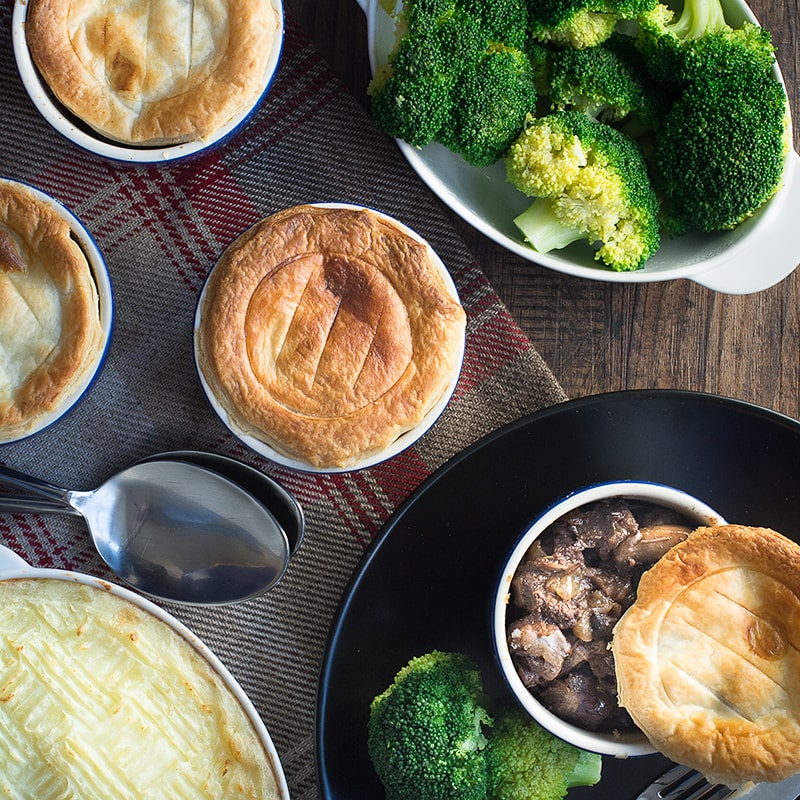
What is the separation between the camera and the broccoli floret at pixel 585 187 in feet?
6.14

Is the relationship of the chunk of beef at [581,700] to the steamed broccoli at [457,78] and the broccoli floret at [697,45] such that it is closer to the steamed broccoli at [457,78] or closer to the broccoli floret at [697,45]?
the steamed broccoli at [457,78]

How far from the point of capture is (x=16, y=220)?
1.87 m

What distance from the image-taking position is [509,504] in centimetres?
199

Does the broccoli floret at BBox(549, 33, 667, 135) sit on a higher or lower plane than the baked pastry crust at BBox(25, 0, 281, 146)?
lower

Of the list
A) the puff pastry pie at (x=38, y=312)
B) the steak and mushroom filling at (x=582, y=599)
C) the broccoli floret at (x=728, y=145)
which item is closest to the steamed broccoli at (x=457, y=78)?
the broccoli floret at (x=728, y=145)

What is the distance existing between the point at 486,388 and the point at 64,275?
936 millimetres

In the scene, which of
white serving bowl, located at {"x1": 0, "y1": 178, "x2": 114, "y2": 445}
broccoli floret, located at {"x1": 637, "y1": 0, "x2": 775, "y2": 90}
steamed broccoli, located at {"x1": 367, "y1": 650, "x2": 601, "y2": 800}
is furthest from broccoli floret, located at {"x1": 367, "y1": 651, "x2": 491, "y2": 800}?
broccoli floret, located at {"x1": 637, "y1": 0, "x2": 775, "y2": 90}

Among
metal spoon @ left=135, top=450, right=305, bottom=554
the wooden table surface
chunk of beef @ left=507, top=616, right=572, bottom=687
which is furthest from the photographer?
the wooden table surface

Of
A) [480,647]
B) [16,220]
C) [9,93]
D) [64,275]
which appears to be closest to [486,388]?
[480,647]

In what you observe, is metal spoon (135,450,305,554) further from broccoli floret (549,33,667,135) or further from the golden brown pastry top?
broccoli floret (549,33,667,135)

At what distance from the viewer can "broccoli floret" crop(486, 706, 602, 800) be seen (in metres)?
1.89

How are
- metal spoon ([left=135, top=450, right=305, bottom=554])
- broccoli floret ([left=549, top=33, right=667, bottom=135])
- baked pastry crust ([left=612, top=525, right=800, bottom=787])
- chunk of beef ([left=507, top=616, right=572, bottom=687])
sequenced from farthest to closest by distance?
metal spoon ([left=135, top=450, right=305, bottom=554]), broccoli floret ([left=549, top=33, right=667, bottom=135]), chunk of beef ([left=507, top=616, right=572, bottom=687]), baked pastry crust ([left=612, top=525, right=800, bottom=787])

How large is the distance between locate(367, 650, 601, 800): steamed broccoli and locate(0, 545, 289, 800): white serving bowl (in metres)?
0.21

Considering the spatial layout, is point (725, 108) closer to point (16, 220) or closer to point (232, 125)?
point (232, 125)
